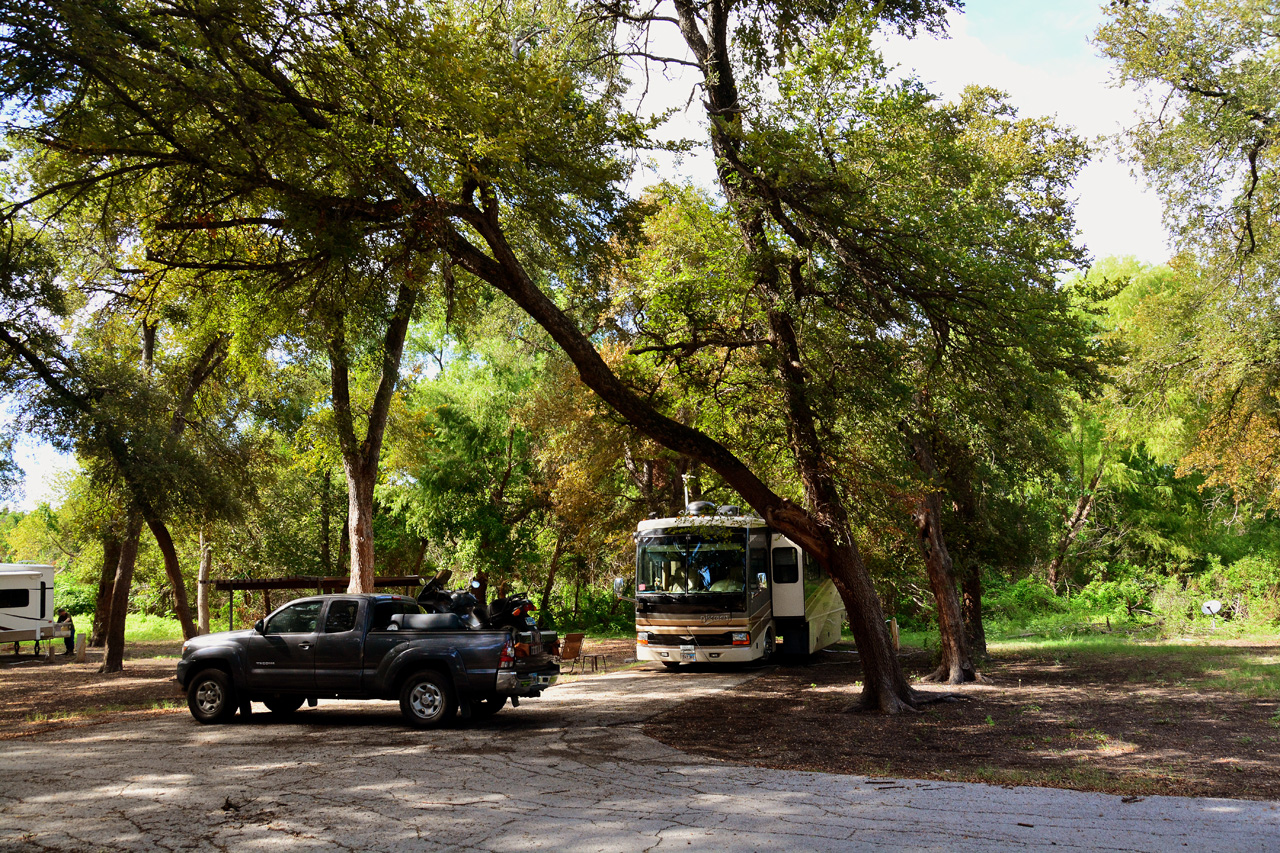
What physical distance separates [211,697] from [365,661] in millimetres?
2327

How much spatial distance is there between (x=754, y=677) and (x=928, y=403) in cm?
690

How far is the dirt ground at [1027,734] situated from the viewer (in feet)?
27.6

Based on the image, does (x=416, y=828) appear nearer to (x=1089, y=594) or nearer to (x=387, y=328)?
(x=387, y=328)

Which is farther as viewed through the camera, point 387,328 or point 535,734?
point 387,328

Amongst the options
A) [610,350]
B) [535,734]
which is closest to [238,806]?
→ [535,734]

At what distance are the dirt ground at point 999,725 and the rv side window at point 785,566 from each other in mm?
1997

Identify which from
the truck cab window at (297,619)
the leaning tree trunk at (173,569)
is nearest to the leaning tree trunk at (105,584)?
the leaning tree trunk at (173,569)

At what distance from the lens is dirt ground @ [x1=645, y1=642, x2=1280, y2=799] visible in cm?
842

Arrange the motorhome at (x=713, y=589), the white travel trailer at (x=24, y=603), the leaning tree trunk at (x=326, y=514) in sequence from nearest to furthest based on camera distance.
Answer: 1. the motorhome at (x=713, y=589)
2. the white travel trailer at (x=24, y=603)
3. the leaning tree trunk at (x=326, y=514)

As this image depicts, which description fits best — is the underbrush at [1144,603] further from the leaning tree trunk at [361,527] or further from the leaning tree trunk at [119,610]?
the leaning tree trunk at [119,610]

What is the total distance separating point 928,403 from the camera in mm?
14359

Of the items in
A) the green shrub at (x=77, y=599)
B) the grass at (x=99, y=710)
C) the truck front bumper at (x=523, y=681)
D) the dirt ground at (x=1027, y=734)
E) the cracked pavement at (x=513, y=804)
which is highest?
the truck front bumper at (x=523, y=681)

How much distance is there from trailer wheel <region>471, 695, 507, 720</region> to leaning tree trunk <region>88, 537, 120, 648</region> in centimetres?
1736

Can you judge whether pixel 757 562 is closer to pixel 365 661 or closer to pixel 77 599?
pixel 365 661
